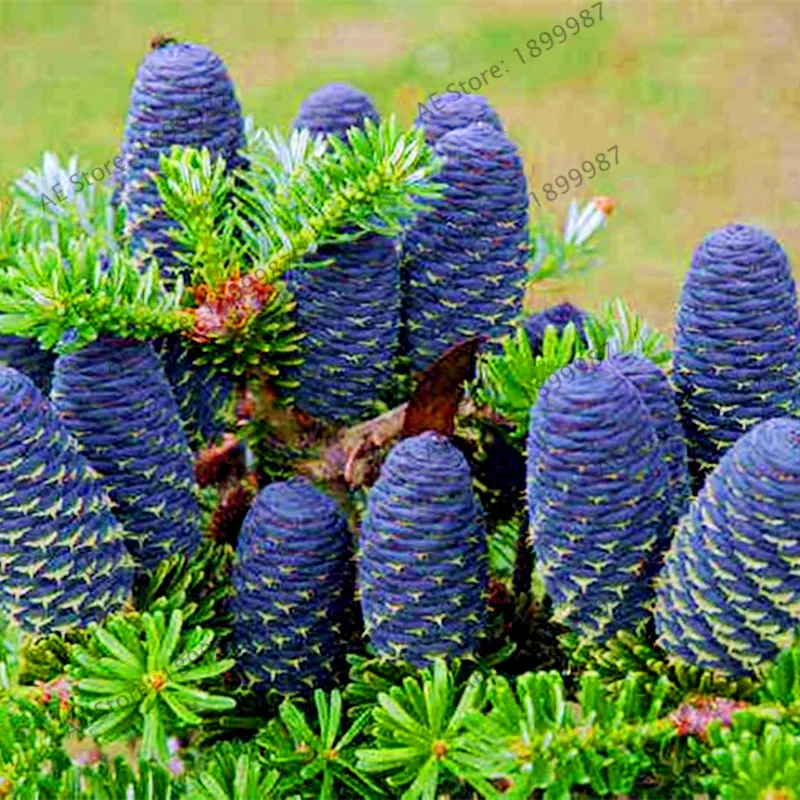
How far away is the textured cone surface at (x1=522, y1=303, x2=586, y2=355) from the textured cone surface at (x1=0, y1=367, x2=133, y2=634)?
0.20 meters

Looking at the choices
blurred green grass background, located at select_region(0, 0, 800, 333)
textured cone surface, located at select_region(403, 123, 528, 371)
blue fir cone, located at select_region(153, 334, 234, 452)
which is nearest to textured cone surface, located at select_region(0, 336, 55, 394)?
blue fir cone, located at select_region(153, 334, 234, 452)

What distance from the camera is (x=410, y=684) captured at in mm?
499

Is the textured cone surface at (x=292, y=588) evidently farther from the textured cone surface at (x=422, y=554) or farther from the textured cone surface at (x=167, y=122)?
the textured cone surface at (x=167, y=122)

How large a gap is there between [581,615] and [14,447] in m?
0.21

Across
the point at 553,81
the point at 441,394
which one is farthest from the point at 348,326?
the point at 553,81

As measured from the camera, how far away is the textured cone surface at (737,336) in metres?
0.54

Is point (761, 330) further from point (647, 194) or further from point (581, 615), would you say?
point (647, 194)

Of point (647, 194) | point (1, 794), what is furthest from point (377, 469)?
point (647, 194)

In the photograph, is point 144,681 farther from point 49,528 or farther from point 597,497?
point 597,497

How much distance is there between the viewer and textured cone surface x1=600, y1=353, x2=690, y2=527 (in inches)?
20.9

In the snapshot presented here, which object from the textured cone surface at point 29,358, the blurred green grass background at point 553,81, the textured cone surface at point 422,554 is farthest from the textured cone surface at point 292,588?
the blurred green grass background at point 553,81

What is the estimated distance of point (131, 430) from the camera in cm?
54

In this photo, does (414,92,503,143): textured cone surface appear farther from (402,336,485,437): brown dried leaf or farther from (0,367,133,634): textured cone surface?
(0,367,133,634): textured cone surface

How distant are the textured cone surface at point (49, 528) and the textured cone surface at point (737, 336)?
224 mm
